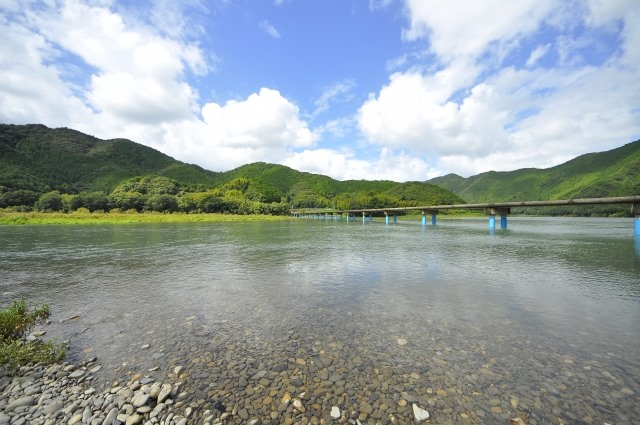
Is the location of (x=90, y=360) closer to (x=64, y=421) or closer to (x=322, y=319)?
(x=64, y=421)

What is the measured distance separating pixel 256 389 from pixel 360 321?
4034mm

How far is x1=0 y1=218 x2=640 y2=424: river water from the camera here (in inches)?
190

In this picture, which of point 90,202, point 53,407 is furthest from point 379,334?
point 90,202

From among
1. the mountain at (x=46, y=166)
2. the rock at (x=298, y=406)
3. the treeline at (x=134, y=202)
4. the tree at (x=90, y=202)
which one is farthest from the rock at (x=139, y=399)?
the mountain at (x=46, y=166)

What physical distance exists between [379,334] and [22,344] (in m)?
8.55

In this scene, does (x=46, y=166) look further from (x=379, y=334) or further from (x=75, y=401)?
(x=379, y=334)

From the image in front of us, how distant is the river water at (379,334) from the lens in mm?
4824

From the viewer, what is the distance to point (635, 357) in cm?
611

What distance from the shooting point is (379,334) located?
7.38 m

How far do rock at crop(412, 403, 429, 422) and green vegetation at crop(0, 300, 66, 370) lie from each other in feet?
23.5

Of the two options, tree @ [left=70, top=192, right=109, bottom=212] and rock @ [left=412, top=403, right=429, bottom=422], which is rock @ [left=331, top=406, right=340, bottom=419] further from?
tree @ [left=70, top=192, right=109, bottom=212]

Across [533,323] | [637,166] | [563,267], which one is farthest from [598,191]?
[533,323]

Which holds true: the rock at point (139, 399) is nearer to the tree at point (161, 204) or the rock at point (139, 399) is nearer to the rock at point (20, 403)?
the rock at point (20, 403)

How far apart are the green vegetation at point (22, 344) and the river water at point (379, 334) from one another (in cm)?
40
